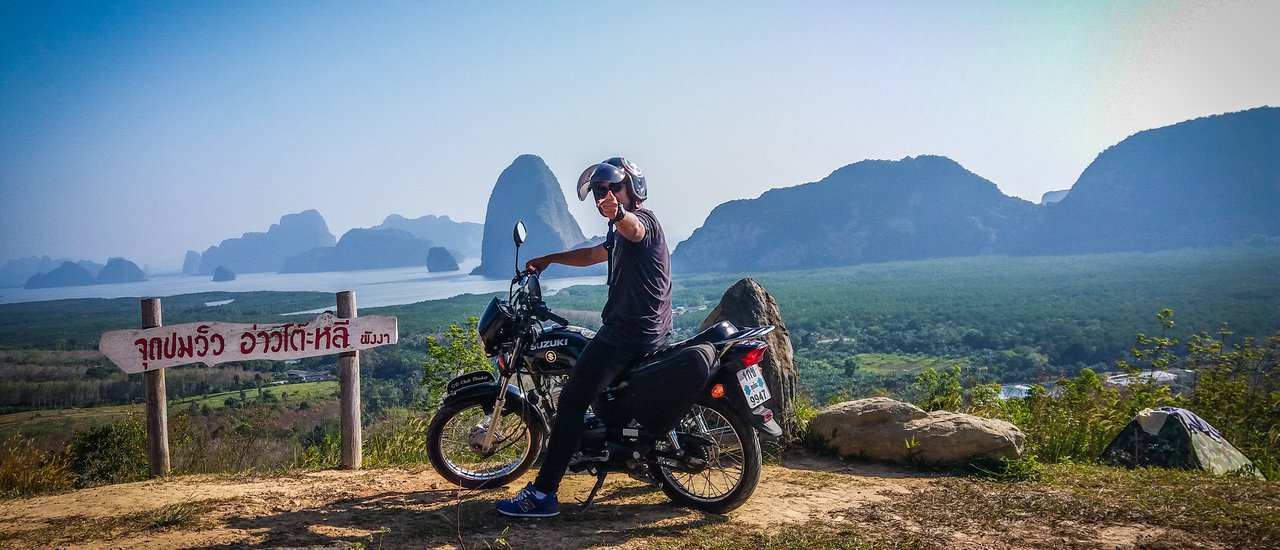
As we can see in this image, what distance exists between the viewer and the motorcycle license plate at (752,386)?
4.46 m

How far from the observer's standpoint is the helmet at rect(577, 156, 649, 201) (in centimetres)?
421

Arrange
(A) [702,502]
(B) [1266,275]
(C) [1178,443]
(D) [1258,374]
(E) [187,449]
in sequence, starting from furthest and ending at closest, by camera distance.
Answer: (B) [1266,275]
(D) [1258,374]
(E) [187,449]
(C) [1178,443]
(A) [702,502]

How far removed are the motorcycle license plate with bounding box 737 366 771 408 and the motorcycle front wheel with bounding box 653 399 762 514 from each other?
0.49 feet

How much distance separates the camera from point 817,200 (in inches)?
6845

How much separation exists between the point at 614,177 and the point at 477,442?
2.36 metres

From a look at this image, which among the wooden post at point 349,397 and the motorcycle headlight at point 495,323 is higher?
the motorcycle headlight at point 495,323

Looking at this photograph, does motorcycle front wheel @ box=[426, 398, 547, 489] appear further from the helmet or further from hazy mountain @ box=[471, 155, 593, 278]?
hazy mountain @ box=[471, 155, 593, 278]

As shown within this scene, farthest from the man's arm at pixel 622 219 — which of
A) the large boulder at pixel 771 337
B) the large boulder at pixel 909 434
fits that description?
the large boulder at pixel 909 434

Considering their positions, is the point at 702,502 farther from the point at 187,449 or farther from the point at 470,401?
the point at 187,449

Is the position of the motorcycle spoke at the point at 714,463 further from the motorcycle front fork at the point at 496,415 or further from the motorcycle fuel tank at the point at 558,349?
the motorcycle front fork at the point at 496,415

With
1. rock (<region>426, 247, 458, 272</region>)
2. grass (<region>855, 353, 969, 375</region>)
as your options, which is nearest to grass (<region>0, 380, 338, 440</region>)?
grass (<region>855, 353, 969, 375</region>)

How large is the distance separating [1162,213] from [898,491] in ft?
561

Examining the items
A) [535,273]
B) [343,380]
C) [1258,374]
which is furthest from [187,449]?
[1258,374]

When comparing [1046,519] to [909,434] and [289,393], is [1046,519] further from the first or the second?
[289,393]
